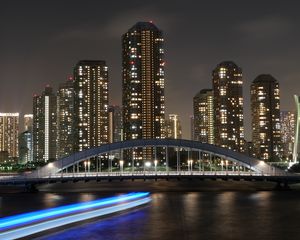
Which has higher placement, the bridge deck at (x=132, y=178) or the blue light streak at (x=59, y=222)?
the bridge deck at (x=132, y=178)

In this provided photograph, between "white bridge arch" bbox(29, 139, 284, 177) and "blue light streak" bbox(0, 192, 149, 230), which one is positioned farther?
"white bridge arch" bbox(29, 139, 284, 177)

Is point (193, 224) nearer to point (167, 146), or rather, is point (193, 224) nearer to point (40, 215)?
point (40, 215)

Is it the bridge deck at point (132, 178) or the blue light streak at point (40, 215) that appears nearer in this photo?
the blue light streak at point (40, 215)

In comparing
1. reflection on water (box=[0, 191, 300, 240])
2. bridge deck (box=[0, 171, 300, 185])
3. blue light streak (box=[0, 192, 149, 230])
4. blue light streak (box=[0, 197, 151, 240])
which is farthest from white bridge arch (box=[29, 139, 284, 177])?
blue light streak (box=[0, 192, 149, 230])

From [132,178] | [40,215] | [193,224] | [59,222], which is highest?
[132,178]

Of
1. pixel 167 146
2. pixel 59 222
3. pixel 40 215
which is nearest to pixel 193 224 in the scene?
pixel 59 222

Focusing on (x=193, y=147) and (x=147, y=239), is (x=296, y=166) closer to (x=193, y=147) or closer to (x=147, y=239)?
(x=193, y=147)

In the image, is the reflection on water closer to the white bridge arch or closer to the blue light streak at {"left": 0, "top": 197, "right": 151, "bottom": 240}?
the blue light streak at {"left": 0, "top": 197, "right": 151, "bottom": 240}

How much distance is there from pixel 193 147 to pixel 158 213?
53012 mm

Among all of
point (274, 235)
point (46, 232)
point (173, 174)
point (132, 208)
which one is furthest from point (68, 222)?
point (173, 174)

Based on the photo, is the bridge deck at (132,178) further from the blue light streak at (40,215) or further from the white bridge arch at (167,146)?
the blue light streak at (40,215)

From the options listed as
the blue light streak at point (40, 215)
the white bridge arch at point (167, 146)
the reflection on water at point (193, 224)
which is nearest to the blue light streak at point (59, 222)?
the blue light streak at point (40, 215)

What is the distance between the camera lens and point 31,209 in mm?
55688

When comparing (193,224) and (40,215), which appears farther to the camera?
(193,224)
